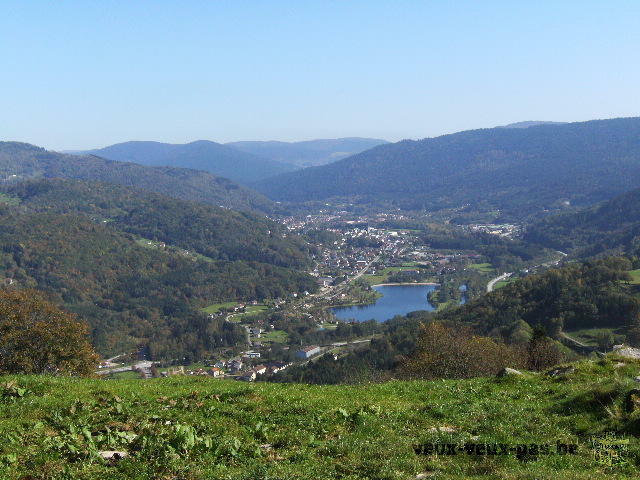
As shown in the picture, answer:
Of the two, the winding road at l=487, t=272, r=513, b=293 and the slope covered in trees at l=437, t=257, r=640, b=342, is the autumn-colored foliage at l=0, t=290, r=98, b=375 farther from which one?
the winding road at l=487, t=272, r=513, b=293

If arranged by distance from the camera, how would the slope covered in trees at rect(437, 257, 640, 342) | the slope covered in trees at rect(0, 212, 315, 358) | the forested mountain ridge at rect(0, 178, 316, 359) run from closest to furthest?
the slope covered in trees at rect(437, 257, 640, 342), the forested mountain ridge at rect(0, 178, 316, 359), the slope covered in trees at rect(0, 212, 315, 358)

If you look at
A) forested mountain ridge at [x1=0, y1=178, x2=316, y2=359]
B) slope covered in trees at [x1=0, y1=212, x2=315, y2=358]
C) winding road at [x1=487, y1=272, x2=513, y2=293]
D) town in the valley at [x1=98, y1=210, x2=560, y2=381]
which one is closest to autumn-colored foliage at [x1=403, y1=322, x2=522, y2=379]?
town in the valley at [x1=98, y1=210, x2=560, y2=381]

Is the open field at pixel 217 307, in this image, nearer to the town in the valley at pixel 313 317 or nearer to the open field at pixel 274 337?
the town in the valley at pixel 313 317

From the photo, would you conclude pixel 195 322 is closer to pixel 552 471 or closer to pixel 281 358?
pixel 281 358

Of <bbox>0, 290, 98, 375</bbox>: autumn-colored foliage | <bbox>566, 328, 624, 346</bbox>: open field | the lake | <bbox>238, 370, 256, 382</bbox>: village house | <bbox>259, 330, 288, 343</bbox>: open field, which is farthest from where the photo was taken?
the lake

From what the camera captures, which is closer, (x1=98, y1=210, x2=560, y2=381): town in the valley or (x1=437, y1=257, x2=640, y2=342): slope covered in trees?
(x1=437, y1=257, x2=640, y2=342): slope covered in trees

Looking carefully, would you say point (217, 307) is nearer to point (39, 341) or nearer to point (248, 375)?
point (248, 375)
